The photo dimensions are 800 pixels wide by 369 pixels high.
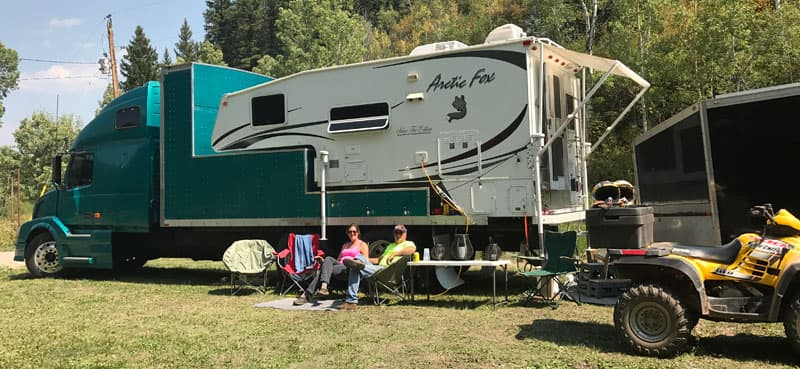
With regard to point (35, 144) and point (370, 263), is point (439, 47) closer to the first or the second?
point (370, 263)

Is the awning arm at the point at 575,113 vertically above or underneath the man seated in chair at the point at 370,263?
above

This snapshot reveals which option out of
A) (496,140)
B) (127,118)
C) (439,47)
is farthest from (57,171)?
(496,140)

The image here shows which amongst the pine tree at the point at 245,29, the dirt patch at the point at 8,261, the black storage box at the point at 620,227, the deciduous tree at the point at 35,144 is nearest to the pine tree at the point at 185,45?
the pine tree at the point at 245,29

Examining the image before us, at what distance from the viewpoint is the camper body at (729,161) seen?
18.3 ft

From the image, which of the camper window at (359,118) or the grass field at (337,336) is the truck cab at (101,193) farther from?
the camper window at (359,118)

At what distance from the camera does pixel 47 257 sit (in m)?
11.1

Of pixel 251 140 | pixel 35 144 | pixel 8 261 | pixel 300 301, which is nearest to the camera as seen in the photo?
Result: pixel 300 301

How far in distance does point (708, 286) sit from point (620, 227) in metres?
0.84

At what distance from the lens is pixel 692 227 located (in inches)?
261

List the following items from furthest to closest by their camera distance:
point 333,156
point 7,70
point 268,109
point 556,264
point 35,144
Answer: point 7,70 < point 35,144 < point 268,109 < point 333,156 < point 556,264

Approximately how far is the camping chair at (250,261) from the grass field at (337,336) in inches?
13.7

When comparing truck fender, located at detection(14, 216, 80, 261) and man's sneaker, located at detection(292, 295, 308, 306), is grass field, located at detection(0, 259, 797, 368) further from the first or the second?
truck fender, located at detection(14, 216, 80, 261)

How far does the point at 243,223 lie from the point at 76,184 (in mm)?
3961

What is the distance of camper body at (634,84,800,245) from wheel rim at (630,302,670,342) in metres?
1.08
